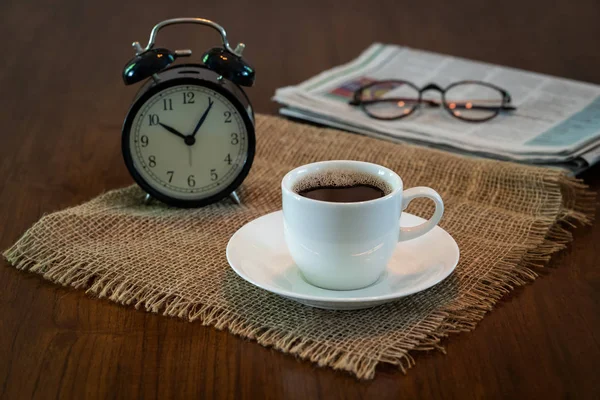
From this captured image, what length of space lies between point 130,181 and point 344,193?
1.50ft

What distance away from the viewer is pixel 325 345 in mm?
711

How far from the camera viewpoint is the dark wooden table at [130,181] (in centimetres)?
67

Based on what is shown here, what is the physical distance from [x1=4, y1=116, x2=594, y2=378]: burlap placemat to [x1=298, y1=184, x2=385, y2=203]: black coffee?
115mm

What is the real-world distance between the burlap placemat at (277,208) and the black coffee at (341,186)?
0.12 m

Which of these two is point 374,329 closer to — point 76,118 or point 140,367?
point 140,367

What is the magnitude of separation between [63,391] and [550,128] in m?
0.95

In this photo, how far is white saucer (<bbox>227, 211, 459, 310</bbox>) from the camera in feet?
2.45

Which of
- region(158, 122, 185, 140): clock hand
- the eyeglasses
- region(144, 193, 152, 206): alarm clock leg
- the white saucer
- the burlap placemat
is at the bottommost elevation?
the eyeglasses

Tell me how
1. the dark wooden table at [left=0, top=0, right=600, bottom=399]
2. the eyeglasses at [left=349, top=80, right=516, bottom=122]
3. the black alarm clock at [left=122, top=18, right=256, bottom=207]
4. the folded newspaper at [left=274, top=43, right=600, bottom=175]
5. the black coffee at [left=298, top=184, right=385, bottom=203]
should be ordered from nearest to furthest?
the dark wooden table at [left=0, top=0, right=600, bottom=399] < the black coffee at [left=298, top=184, right=385, bottom=203] < the black alarm clock at [left=122, top=18, right=256, bottom=207] < the folded newspaper at [left=274, top=43, right=600, bottom=175] < the eyeglasses at [left=349, top=80, right=516, bottom=122]

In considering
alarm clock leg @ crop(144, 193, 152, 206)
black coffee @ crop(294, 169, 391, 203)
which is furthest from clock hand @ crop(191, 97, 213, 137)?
black coffee @ crop(294, 169, 391, 203)

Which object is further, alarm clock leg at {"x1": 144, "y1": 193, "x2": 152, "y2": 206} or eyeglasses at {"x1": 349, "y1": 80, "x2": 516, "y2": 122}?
eyeglasses at {"x1": 349, "y1": 80, "x2": 516, "y2": 122}

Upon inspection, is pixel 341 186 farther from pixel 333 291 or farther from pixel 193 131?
pixel 193 131

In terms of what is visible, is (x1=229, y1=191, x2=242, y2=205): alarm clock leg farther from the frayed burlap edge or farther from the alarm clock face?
the frayed burlap edge

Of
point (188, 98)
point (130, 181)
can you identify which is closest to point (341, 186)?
point (188, 98)
